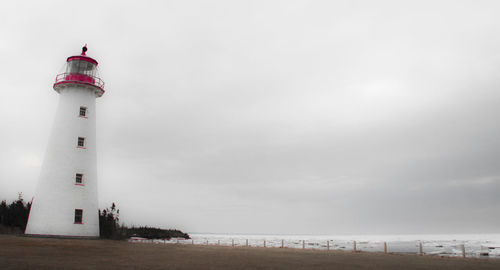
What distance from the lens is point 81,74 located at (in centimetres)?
2931

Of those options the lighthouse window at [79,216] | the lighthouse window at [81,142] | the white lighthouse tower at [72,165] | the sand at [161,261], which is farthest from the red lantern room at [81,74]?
the sand at [161,261]

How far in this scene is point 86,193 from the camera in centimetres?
2745

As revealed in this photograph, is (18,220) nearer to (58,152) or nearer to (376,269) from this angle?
(58,152)

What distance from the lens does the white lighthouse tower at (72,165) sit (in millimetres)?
26047

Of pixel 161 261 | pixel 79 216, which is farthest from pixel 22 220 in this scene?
pixel 161 261

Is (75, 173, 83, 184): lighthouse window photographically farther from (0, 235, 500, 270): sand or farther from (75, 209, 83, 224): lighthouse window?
(0, 235, 500, 270): sand

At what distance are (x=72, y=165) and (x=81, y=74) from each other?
7.84 metres

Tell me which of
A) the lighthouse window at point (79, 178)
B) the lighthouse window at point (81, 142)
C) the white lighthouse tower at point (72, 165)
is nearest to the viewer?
the white lighthouse tower at point (72, 165)

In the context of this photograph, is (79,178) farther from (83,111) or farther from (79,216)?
(83,111)

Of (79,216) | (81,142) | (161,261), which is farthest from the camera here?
(81,142)

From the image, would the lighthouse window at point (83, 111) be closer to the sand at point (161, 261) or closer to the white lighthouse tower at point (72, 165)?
the white lighthouse tower at point (72, 165)

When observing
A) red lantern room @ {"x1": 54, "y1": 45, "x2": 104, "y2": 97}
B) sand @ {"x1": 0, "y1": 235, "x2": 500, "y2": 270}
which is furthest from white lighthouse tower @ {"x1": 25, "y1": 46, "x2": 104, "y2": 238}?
sand @ {"x1": 0, "y1": 235, "x2": 500, "y2": 270}

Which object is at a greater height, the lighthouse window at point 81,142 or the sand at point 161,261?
the lighthouse window at point 81,142

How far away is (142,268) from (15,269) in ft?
12.2
